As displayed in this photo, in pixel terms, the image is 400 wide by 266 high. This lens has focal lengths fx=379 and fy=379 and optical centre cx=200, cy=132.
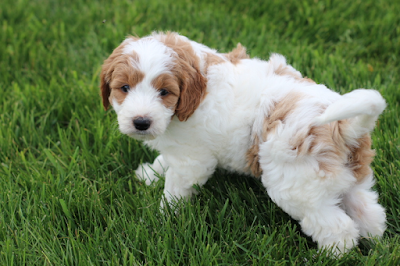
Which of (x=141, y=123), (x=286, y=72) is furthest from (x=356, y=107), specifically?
(x=141, y=123)

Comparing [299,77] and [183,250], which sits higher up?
[299,77]

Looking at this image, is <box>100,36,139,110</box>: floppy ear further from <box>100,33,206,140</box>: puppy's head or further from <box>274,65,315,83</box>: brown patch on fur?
<box>274,65,315,83</box>: brown patch on fur

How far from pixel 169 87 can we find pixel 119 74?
0.35 metres

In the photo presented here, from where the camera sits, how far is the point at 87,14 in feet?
19.8

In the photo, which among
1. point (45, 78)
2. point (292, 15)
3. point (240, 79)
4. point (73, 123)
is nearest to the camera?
point (240, 79)

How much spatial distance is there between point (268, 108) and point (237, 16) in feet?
11.9

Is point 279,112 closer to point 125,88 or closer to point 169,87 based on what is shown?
point 169,87

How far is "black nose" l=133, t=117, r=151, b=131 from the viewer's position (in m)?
2.53

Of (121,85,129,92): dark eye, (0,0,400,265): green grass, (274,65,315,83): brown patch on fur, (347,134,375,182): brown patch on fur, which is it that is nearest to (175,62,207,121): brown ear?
(121,85,129,92): dark eye

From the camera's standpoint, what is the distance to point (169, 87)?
8.54 feet

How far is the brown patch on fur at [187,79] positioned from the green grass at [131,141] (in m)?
0.82

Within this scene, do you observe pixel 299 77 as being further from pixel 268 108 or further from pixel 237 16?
pixel 237 16

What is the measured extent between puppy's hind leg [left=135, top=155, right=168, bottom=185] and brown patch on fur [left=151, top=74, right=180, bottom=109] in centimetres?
99

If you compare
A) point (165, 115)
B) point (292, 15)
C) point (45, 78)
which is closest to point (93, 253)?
point (165, 115)
